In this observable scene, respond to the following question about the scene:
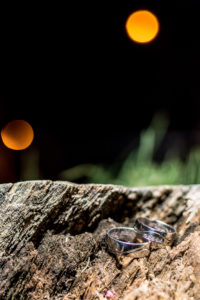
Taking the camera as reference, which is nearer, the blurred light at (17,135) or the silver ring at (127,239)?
the silver ring at (127,239)

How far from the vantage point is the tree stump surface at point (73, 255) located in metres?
0.92

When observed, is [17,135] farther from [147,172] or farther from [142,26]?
[142,26]

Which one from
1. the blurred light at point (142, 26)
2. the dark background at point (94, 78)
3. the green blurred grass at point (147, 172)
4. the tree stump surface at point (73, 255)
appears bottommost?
the tree stump surface at point (73, 255)

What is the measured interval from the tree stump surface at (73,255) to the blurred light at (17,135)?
6.18 ft

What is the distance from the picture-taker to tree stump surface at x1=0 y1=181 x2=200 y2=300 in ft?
3.02

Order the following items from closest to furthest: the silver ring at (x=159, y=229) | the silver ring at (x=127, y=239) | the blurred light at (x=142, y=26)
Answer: the silver ring at (x=127, y=239) < the silver ring at (x=159, y=229) < the blurred light at (x=142, y=26)

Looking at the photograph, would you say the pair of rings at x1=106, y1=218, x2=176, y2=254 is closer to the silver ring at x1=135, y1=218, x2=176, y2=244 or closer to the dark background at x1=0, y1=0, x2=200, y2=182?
the silver ring at x1=135, y1=218, x2=176, y2=244

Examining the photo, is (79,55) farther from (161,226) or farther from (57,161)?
(161,226)

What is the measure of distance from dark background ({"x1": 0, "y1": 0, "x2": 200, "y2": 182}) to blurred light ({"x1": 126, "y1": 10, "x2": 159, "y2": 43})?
0.26 feet

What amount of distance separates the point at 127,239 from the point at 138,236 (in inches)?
2.5

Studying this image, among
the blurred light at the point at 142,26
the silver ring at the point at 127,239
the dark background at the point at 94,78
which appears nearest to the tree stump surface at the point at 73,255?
the silver ring at the point at 127,239

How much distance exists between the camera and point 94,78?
11.3 ft

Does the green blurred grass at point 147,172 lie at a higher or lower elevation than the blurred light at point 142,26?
lower

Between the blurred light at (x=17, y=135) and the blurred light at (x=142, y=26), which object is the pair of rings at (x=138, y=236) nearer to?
the blurred light at (x=17, y=135)
